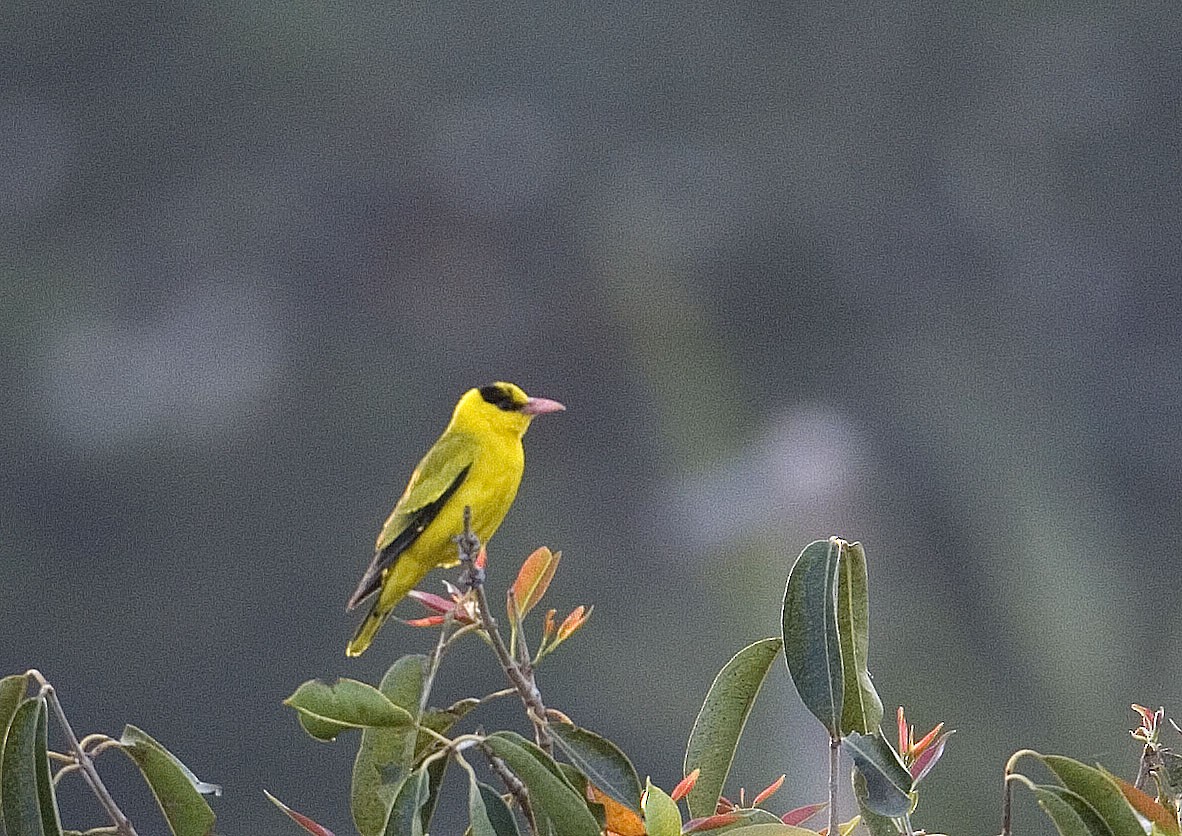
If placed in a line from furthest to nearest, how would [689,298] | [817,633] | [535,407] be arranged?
[689,298]
[535,407]
[817,633]

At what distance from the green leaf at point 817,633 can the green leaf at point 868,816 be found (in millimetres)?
43

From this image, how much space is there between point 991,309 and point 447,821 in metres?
2.81

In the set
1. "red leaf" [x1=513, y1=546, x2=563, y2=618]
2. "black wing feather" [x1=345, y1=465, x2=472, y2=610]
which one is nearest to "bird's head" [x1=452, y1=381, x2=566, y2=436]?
"black wing feather" [x1=345, y1=465, x2=472, y2=610]

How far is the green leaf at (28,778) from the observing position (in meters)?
0.93

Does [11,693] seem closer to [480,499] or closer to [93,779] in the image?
[93,779]

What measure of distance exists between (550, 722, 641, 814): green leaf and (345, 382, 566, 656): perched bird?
1.03 meters

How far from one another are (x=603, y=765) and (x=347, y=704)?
15 centimetres

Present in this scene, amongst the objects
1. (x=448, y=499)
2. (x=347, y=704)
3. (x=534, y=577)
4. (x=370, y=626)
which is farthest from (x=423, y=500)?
(x=347, y=704)

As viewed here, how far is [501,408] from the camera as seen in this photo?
2209mm

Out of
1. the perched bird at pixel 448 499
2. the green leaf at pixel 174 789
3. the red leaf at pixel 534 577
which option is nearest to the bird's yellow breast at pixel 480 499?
the perched bird at pixel 448 499


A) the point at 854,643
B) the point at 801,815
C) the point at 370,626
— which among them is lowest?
the point at 370,626

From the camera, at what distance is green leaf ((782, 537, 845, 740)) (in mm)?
944

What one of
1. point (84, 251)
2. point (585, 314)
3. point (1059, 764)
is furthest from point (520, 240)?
point (1059, 764)

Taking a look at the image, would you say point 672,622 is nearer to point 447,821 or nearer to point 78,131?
point 447,821
